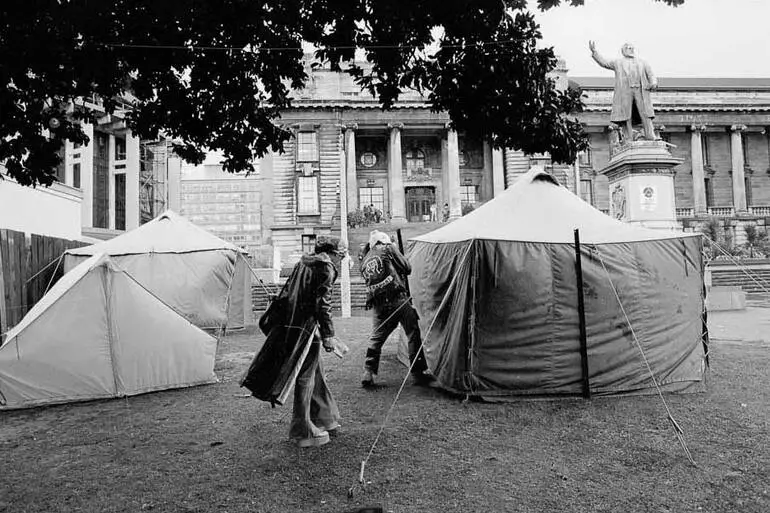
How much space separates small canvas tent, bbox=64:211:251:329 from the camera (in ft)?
40.9

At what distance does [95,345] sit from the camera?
6.90m

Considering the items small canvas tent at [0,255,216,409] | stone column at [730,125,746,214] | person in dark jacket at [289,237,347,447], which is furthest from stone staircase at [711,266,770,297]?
stone column at [730,125,746,214]

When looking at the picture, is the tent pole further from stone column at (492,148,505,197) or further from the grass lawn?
stone column at (492,148,505,197)

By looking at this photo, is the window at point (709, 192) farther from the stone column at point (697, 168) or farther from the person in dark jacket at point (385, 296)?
the person in dark jacket at point (385, 296)

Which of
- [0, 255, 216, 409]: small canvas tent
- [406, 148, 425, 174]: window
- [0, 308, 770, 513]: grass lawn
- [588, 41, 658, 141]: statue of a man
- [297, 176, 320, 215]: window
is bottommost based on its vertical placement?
[0, 308, 770, 513]: grass lawn

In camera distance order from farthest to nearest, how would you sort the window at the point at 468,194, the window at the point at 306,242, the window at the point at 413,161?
the window at the point at 413,161 < the window at the point at 468,194 < the window at the point at 306,242

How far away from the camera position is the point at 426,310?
7.41 meters

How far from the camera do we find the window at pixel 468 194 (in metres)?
43.5

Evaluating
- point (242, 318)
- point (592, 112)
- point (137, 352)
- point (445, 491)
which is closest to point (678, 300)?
point (445, 491)

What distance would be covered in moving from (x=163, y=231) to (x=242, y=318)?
9.43 feet

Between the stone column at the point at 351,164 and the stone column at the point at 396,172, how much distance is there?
2677mm

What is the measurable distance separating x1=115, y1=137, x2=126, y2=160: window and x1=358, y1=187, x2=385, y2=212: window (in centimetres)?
1780

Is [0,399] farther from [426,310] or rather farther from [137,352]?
[426,310]

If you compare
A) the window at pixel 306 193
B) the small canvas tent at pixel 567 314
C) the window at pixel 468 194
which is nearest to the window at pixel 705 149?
the window at pixel 468 194
